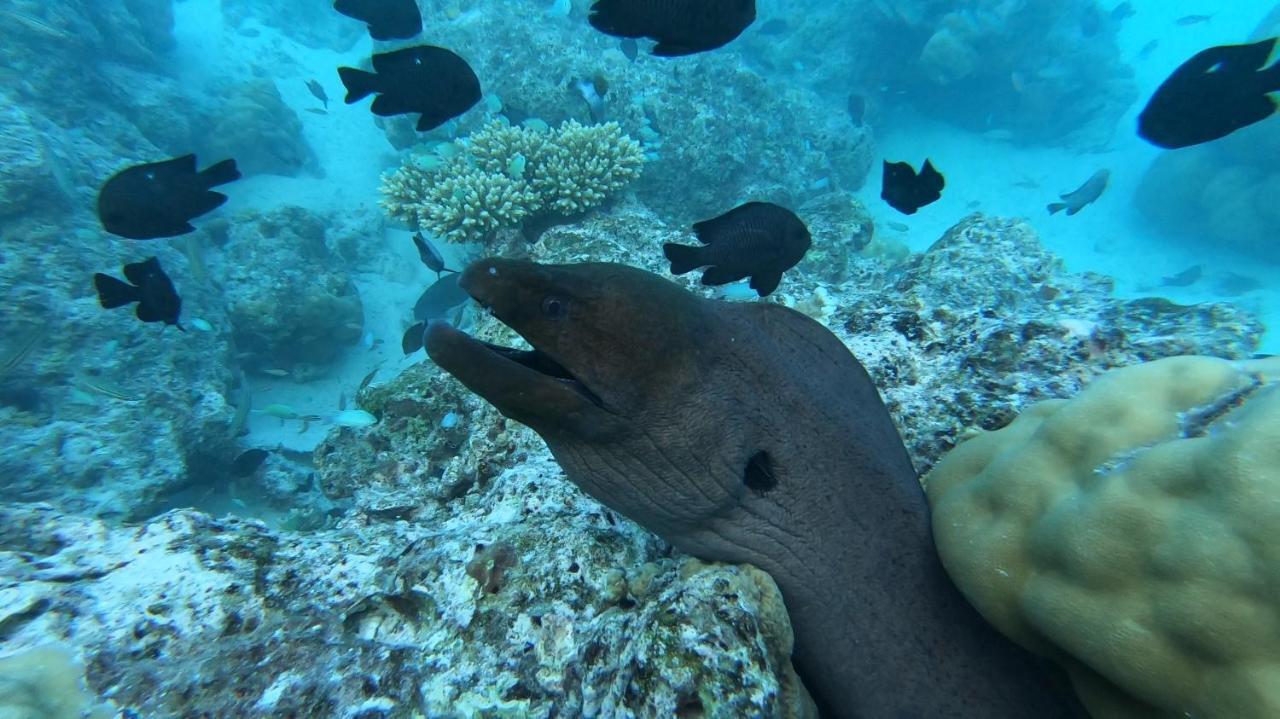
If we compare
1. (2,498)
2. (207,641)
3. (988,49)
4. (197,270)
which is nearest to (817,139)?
(988,49)

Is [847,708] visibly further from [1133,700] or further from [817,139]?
[817,139]

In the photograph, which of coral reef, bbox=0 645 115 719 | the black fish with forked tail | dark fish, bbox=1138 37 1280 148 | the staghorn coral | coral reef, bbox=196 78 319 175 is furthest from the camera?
coral reef, bbox=196 78 319 175

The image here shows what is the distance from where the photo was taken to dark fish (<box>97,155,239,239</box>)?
3842 mm

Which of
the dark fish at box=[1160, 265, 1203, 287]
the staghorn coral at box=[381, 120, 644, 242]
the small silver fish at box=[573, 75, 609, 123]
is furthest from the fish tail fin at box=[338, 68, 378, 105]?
the dark fish at box=[1160, 265, 1203, 287]

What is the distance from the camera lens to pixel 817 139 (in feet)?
44.6

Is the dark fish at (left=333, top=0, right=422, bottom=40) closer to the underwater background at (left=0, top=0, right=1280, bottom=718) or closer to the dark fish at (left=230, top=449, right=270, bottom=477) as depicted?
the underwater background at (left=0, top=0, right=1280, bottom=718)

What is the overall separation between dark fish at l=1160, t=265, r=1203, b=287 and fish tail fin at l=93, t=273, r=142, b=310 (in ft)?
73.0

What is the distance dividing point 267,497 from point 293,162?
10.4 metres

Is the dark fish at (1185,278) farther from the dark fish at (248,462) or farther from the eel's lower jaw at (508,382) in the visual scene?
the dark fish at (248,462)

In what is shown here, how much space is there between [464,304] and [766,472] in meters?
7.21

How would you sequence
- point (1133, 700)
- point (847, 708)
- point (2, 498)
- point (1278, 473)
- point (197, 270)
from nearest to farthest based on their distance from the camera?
point (1278, 473)
point (1133, 700)
point (847, 708)
point (2, 498)
point (197, 270)

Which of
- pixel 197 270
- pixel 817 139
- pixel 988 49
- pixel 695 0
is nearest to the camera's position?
pixel 695 0

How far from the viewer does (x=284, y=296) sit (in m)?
9.43

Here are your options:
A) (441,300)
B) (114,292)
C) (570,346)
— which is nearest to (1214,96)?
(570,346)
